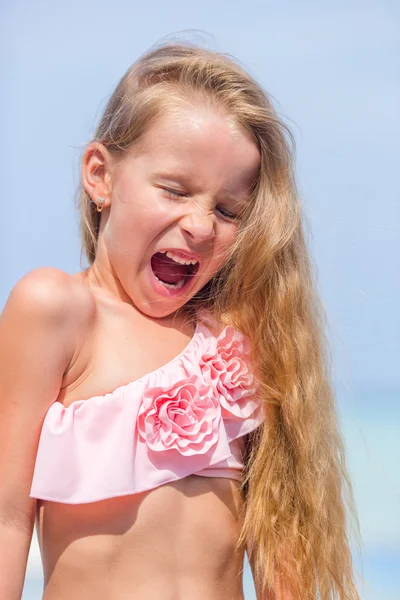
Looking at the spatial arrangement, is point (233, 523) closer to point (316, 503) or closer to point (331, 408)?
point (316, 503)

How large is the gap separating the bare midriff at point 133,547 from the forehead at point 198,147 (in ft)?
1.59

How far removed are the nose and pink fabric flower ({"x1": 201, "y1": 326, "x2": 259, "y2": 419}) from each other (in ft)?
0.67

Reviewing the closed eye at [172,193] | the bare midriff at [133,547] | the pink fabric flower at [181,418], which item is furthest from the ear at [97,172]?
the bare midriff at [133,547]

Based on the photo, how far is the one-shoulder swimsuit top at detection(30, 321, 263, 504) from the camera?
1.48 meters

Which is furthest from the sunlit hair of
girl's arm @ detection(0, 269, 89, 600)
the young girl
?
girl's arm @ detection(0, 269, 89, 600)

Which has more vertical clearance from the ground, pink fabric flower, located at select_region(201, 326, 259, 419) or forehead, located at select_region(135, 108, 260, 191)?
forehead, located at select_region(135, 108, 260, 191)

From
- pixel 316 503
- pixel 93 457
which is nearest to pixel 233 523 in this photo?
pixel 316 503

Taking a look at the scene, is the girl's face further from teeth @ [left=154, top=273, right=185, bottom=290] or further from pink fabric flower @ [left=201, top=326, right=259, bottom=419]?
pink fabric flower @ [left=201, top=326, right=259, bottom=419]

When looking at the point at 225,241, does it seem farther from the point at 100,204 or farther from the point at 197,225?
the point at 100,204

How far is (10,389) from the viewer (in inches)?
58.5

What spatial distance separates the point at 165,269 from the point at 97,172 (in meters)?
0.20

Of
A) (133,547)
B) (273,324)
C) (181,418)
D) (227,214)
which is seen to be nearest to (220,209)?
(227,214)

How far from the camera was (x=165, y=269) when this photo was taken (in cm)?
165

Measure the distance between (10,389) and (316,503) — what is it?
583 mm
